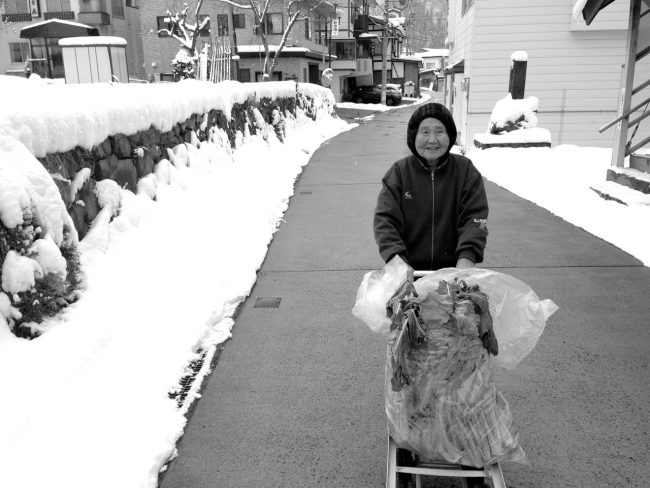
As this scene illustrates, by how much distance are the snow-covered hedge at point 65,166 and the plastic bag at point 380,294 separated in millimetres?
2046

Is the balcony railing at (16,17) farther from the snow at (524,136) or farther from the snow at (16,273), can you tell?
the snow at (16,273)

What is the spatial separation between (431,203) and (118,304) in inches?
94.9

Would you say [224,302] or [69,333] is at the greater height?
[69,333]

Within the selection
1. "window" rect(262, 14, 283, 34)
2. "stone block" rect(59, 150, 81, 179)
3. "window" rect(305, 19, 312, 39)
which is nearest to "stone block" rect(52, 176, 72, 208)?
"stone block" rect(59, 150, 81, 179)

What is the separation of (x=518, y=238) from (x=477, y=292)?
4806 mm

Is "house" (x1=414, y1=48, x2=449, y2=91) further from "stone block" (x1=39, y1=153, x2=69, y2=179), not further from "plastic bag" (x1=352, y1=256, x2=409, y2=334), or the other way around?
"plastic bag" (x1=352, y1=256, x2=409, y2=334)

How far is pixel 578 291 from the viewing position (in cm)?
507

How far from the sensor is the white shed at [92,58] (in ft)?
36.9

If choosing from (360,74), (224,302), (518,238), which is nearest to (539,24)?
(518,238)

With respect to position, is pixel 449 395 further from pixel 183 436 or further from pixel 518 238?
pixel 518 238

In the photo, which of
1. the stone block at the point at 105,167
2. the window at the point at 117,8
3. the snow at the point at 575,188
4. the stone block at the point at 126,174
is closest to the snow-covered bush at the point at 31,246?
the stone block at the point at 105,167

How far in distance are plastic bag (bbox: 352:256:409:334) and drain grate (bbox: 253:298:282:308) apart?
7.75 feet

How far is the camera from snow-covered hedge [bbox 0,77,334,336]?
11.2 feet

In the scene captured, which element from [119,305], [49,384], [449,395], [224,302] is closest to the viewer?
[449,395]
